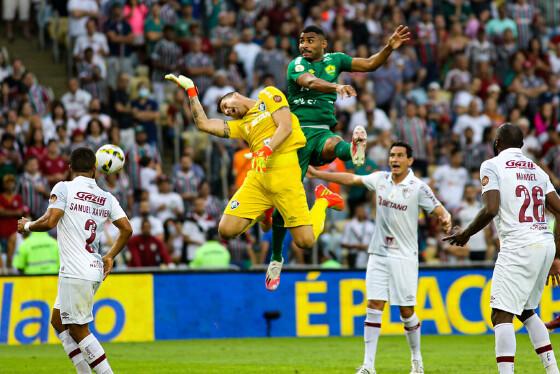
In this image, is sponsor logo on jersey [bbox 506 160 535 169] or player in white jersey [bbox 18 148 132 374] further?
player in white jersey [bbox 18 148 132 374]

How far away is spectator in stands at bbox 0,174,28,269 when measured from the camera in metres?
21.9

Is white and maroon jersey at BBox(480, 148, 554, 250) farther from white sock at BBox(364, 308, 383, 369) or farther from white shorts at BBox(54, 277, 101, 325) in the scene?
white shorts at BBox(54, 277, 101, 325)

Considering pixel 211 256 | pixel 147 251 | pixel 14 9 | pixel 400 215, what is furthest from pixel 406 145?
pixel 14 9

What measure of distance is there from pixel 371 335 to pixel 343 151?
231cm

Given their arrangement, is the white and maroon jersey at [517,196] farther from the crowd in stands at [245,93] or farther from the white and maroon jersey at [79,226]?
the crowd in stands at [245,93]

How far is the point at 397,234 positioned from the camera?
15.4 meters

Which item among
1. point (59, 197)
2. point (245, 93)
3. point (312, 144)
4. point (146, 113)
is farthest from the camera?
point (245, 93)

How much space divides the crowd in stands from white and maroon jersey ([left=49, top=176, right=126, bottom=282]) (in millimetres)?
9859

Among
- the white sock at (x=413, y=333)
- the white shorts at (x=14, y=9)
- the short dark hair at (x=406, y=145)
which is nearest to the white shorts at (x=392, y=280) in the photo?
the white sock at (x=413, y=333)

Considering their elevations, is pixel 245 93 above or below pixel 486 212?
above

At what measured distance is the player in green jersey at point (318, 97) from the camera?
1398 cm

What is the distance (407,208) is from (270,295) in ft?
21.9

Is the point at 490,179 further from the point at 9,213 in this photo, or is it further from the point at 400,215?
the point at 9,213

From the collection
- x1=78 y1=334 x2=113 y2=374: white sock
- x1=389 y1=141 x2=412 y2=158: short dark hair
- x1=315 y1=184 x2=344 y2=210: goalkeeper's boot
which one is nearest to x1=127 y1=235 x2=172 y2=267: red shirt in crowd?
x1=315 y1=184 x2=344 y2=210: goalkeeper's boot
